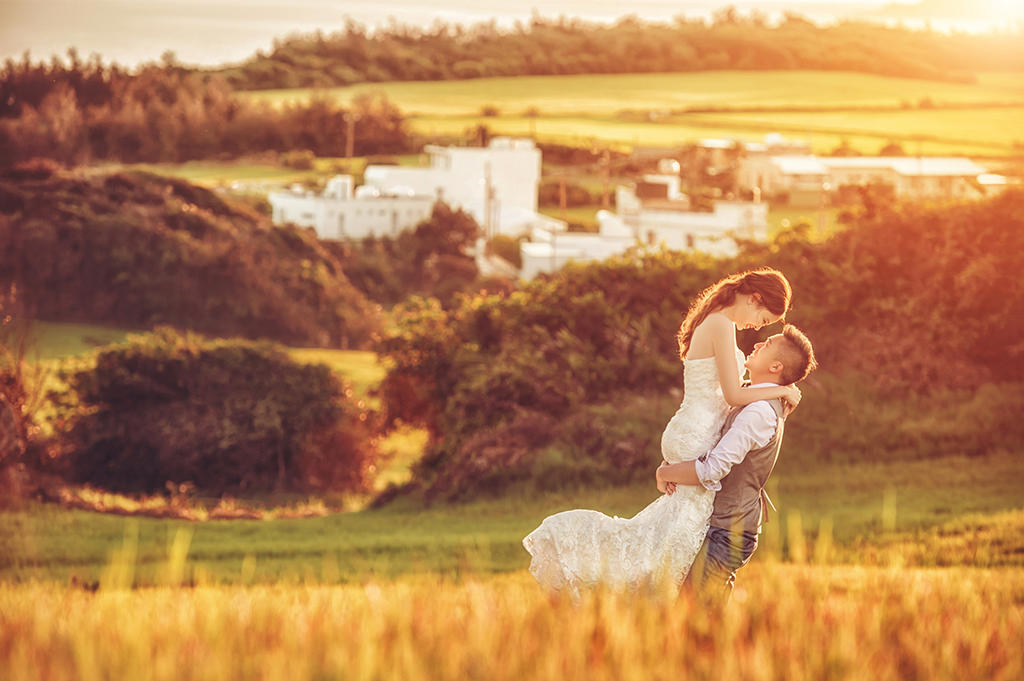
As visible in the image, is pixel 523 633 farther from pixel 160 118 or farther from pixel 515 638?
pixel 160 118

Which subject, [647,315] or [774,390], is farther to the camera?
[647,315]

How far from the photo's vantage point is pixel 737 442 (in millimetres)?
5883

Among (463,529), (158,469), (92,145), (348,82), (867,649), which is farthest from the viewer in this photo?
(348,82)

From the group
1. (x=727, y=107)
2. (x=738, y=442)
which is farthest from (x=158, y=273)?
(x=727, y=107)

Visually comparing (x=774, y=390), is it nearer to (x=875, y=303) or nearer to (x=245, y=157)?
(x=875, y=303)

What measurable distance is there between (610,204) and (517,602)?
80.2 meters

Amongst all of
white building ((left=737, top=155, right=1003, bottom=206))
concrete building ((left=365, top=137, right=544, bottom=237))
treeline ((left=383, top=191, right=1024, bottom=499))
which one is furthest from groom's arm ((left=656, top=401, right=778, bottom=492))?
concrete building ((left=365, top=137, right=544, bottom=237))

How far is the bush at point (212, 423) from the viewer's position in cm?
2538

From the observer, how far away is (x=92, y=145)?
91562mm

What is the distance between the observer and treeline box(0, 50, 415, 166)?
90000mm

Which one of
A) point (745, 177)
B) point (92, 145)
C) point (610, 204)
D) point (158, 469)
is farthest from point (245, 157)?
point (158, 469)

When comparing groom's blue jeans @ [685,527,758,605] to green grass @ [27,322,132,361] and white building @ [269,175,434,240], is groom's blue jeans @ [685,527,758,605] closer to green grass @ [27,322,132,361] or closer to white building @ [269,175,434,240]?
green grass @ [27,322,132,361]

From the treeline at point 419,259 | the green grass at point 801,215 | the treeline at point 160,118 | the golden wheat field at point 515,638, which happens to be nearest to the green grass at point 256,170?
the treeline at point 160,118

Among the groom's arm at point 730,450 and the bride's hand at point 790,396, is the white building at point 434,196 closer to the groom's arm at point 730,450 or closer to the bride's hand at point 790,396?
the bride's hand at point 790,396
